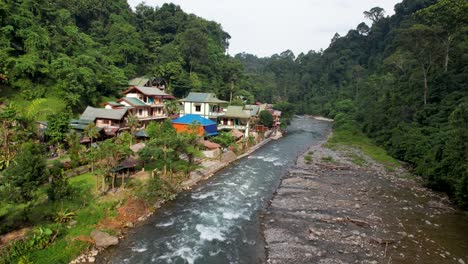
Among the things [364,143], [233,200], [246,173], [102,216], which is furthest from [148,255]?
[364,143]

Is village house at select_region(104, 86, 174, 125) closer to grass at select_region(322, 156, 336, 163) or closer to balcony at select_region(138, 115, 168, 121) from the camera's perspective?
balcony at select_region(138, 115, 168, 121)

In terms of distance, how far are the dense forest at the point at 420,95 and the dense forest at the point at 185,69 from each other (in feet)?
0.44

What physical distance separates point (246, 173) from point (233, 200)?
786 cm

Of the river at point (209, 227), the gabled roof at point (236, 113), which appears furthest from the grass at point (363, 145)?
the river at point (209, 227)

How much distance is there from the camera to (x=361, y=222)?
64.3 feet

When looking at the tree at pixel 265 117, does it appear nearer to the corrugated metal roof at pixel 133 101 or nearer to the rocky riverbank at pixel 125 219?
the corrugated metal roof at pixel 133 101

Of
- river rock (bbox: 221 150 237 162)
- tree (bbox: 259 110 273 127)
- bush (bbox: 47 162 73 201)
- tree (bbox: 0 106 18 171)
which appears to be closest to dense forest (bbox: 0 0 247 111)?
tree (bbox: 0 106 18 171)

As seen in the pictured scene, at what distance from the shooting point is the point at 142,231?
1778 cm

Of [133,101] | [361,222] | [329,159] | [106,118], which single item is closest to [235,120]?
[133,101]

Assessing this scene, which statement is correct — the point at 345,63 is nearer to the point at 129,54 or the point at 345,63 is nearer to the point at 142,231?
the point at 129,54

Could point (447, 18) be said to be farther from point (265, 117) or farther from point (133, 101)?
point (133, 101)

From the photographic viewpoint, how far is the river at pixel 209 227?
1553cm

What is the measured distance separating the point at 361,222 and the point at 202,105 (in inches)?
1261

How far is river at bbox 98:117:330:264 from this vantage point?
50.9 ft
